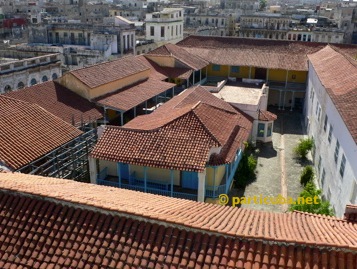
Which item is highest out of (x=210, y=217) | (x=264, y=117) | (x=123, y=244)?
(x=123, y=244)

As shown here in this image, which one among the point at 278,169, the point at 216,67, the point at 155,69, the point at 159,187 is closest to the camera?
the point at 159,187

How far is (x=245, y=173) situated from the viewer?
24.5 m

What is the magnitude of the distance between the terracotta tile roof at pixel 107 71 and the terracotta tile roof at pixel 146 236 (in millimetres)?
17492

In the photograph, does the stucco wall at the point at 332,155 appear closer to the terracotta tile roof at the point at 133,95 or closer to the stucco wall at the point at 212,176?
the stucco wall at the point at 212,176

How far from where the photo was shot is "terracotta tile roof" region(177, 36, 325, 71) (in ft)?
133

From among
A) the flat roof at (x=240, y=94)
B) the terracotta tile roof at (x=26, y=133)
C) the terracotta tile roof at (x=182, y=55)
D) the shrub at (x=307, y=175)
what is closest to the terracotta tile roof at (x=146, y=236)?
the terracotta tile roof at (x=26, y=133)

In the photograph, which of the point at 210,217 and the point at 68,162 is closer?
the point at 210,217

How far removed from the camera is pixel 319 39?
2457 inches

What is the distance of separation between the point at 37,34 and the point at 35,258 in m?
44.1

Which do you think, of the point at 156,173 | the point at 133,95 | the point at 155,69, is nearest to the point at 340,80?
the point at 156,173

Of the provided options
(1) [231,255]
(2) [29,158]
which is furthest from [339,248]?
(2) [29,158]

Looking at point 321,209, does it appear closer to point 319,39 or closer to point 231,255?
point 231,255

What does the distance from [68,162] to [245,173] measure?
10.7 metres

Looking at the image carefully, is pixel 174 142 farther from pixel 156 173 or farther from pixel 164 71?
pixel 164 71
